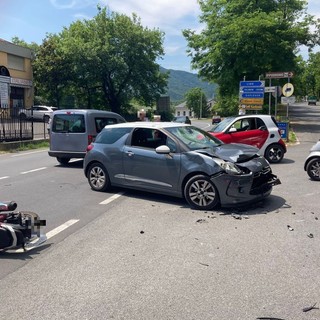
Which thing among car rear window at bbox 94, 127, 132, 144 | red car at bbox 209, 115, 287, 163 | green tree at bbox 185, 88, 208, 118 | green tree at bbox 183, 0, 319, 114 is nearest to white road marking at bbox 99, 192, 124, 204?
car rear window at bbox 94, 127, 132, 144

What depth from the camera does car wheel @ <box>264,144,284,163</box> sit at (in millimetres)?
13156

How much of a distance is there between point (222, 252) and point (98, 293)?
177 cm

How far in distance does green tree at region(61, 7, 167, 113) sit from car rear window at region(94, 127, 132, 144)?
35578mm

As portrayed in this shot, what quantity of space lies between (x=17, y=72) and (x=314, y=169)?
39.5 metres

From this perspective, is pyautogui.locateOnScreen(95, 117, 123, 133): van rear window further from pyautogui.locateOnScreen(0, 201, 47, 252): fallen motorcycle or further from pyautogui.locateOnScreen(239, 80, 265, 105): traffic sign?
pyautogui.locateOnScreen(239, 80, 265, 105): traffic sign

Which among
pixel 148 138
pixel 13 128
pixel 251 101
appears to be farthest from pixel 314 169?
pixel 13 128

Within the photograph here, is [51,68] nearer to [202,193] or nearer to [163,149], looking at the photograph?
[163,149]

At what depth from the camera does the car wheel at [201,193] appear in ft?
22.7

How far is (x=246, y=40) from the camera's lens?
27.5 m

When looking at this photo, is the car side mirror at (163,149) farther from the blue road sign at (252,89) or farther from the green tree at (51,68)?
the green tree at (51,68)

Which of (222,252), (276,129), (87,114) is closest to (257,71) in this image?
(276,129)

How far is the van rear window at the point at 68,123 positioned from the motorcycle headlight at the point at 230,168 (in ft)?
22.8

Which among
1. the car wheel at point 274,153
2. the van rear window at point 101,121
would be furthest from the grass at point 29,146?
the car wheel at point 274,153

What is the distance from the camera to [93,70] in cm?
4372
